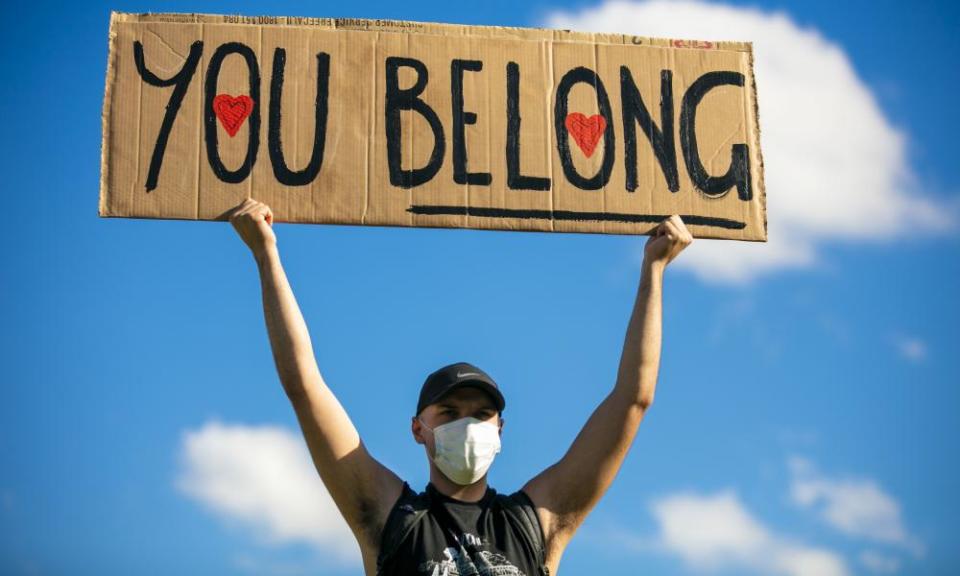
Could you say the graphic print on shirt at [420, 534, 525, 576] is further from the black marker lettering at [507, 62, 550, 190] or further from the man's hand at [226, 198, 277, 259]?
the black marker lettering at [507, 62, 550, 190]

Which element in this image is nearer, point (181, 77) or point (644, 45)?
point (181, 77)

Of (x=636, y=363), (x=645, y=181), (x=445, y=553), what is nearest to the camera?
(x=445, y=553)

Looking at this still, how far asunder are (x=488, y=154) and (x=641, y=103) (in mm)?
772

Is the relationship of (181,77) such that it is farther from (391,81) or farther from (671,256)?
(671,256)

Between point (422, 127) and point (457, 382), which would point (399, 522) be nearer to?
point (457, 382)

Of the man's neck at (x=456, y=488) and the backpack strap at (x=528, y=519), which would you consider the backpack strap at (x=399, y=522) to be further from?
the backpack strap at (x=528, y=519)

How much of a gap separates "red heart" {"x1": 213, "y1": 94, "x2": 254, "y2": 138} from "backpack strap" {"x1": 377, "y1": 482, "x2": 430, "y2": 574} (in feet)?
5.67

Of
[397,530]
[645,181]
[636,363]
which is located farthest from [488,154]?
[397,530]

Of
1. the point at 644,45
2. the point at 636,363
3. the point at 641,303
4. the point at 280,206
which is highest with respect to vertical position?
the point at 644,45

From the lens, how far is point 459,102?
4672 mm

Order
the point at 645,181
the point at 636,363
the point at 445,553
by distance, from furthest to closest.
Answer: the point at 645,181 < the point at 636,363 < the point at 445,553

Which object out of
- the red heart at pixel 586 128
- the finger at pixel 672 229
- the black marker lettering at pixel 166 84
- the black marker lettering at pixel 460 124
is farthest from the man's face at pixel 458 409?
the black marker lettering at pixel 166 84

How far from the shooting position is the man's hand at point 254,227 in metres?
4.24

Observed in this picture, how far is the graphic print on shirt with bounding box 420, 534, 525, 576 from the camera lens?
12.4 ft
